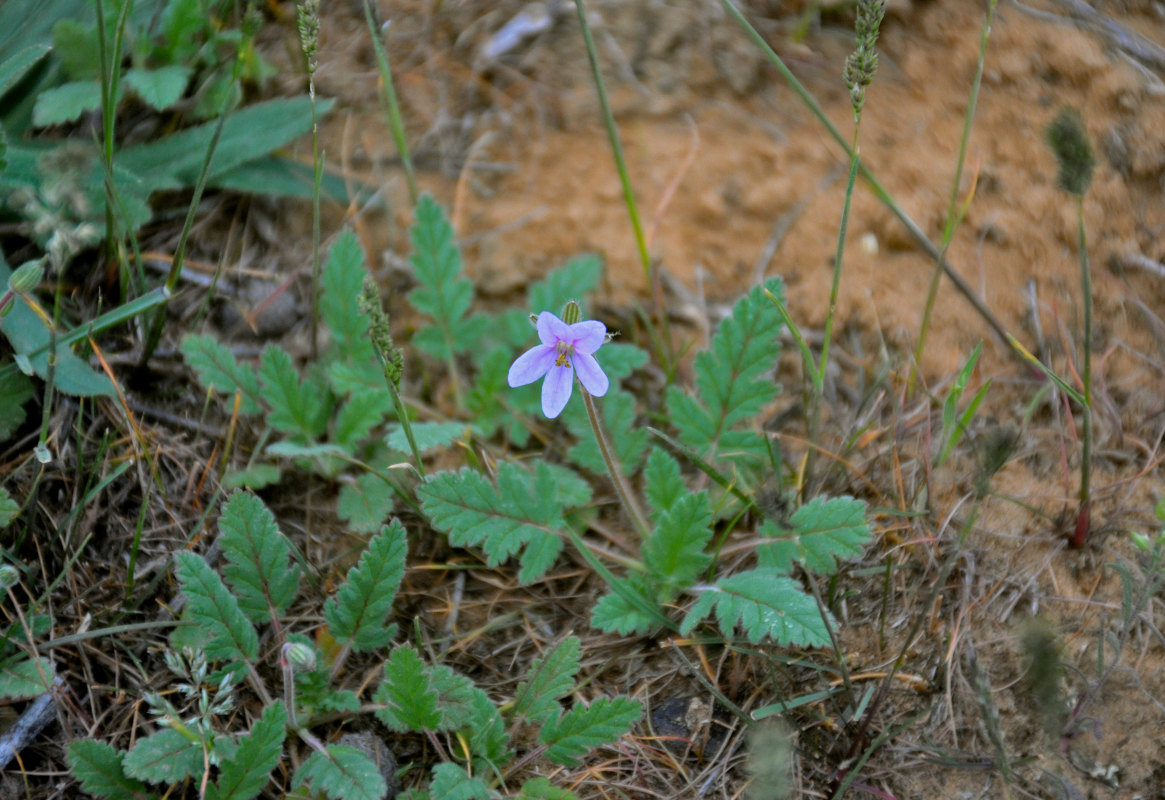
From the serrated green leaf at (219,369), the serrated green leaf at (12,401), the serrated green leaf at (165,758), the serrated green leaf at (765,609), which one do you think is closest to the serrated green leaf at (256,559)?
the serrated green leaf at (165,758)

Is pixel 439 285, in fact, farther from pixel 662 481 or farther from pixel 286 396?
pixel 662 481

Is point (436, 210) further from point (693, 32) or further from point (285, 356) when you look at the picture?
point (693, 32)

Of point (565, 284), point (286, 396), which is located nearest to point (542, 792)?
point (286, 396)

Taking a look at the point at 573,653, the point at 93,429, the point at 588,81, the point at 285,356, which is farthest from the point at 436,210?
the point at 573,653

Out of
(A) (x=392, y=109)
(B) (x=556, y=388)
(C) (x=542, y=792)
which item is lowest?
(C) (x=542, y=792)

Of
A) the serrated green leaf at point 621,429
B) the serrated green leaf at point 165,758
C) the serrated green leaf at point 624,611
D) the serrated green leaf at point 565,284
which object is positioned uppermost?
the serrated green leaf at point 565,284

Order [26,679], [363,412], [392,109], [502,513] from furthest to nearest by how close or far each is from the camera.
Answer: [392,109] → [363,412] → [502,513] → [26,679]

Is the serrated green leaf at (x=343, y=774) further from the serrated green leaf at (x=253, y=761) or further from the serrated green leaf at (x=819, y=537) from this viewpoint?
the serrated green leaf at (x=819, y=537)
